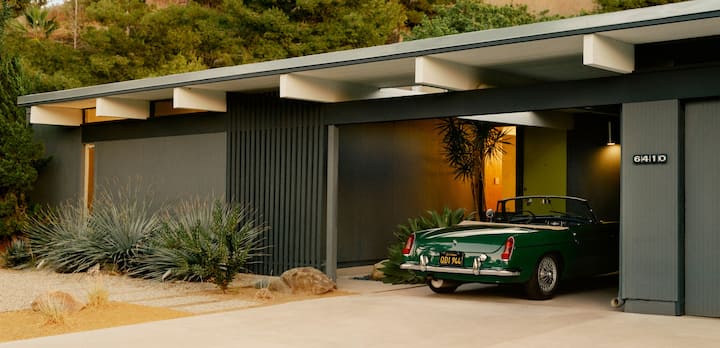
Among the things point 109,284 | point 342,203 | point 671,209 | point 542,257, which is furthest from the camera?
point 342,203

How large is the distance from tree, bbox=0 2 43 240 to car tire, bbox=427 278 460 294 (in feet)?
27.9

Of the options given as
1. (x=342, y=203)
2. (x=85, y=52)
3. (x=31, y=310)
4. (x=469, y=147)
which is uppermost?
(x=85, y=52)

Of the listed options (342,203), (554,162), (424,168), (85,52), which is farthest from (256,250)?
(85,52)

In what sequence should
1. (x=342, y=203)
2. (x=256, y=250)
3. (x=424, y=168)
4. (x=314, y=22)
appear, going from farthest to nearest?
(x=314, y=22) → (x=424, y=168) → (x=342, y=203) → (x=256, y=250)

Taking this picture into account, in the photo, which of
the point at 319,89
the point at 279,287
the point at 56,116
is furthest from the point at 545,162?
the point at 56,116

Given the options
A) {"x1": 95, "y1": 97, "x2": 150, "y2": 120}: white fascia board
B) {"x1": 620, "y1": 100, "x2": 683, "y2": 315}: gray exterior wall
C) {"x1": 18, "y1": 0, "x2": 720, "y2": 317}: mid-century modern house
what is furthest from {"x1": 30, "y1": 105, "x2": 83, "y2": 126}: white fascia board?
{"x1": 620, "y1": 100, "x2": 683, "y2": 315}: gray exterior wall

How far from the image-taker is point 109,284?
1175cm

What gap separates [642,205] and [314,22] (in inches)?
920

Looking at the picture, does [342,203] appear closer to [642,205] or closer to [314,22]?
[642,205]

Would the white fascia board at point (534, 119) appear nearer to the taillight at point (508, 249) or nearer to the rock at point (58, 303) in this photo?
the taillight at point (508, 249)

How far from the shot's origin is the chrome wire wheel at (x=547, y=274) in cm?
1002

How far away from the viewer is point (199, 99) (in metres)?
13.1

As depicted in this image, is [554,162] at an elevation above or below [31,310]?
above

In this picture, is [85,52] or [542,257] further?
[85,52]
